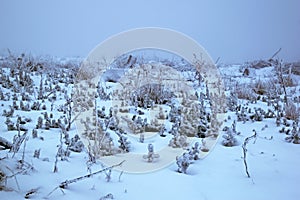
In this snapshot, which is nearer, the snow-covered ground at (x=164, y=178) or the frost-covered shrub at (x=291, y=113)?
the snow-covered ground at (x=164, y=178)

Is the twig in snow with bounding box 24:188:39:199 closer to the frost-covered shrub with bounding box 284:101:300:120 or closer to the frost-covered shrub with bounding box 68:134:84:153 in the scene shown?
the frost-covered shrub with bounding box 68:134:84:153

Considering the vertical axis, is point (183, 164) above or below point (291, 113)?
below

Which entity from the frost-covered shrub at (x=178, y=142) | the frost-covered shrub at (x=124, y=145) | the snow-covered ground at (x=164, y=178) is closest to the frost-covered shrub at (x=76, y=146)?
the snow-covered ground at (x=164, y=178)

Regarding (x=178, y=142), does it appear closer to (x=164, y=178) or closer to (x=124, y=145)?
(x=124, y=145)

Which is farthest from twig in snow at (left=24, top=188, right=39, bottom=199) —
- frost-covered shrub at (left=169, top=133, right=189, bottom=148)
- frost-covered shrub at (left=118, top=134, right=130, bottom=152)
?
frost-covered shrub at (left=169, top=133, right=189, bottom=148)

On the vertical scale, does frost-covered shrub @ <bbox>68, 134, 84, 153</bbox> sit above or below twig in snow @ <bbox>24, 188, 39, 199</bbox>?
above

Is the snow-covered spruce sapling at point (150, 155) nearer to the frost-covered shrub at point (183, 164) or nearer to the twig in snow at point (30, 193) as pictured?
the frost-covered shrub at point (183, 164)

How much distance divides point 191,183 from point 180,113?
2788 mm

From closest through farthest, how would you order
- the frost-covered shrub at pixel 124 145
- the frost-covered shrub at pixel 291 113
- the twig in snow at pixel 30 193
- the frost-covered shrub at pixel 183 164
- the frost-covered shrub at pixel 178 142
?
the twig in snow at pixel 30 193
the frost-covered shrub at pixel 183 164
the frost-covered shrub at pixel 124 145
the frost-covered shrub at pixel 178 142
the frost-covered shrub at pixel 291 113

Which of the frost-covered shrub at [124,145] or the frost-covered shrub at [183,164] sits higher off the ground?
the frost-covered shrub at [124,145]

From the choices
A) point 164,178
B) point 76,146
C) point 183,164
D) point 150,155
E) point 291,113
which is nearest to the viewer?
point 164,178

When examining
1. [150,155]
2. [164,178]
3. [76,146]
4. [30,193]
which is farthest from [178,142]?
[30,193]

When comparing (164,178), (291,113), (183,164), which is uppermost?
(291,113)

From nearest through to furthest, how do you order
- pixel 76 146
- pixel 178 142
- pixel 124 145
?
pixel 76 146
pixel 124 145
pixel 178 142
